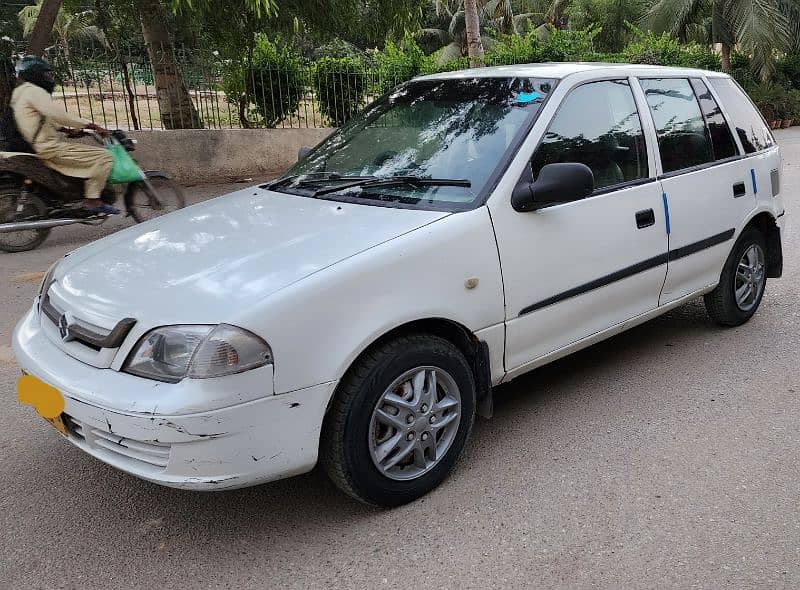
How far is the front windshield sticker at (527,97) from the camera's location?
3.65 metres

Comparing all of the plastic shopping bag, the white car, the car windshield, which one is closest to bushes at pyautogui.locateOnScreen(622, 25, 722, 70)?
the plastic shopping bag

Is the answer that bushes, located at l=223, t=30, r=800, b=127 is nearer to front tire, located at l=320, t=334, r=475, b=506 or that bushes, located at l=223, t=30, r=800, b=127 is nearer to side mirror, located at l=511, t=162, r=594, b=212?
side mirror, located at l=511, t=162, r=594, b=212

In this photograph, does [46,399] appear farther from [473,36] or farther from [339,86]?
[473,36]

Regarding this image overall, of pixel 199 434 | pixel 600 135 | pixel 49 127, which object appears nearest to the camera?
pixel 199 434

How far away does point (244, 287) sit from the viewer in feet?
8.65

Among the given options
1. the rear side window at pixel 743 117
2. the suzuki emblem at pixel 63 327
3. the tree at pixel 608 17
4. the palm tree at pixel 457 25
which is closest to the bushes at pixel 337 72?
the rear side window at pixel 743 117

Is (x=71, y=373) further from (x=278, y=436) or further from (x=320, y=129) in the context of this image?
(x=320, y=129)

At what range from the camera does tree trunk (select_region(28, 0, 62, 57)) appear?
1006cm

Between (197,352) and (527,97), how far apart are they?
212 centimetres

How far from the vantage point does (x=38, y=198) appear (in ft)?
24.3

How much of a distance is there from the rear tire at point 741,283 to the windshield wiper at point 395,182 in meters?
2.28

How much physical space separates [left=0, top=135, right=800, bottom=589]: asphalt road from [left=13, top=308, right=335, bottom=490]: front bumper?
0.37 m

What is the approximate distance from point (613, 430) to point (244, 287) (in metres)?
2.01

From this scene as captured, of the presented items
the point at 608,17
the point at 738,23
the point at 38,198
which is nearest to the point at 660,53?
the point at 738,23
